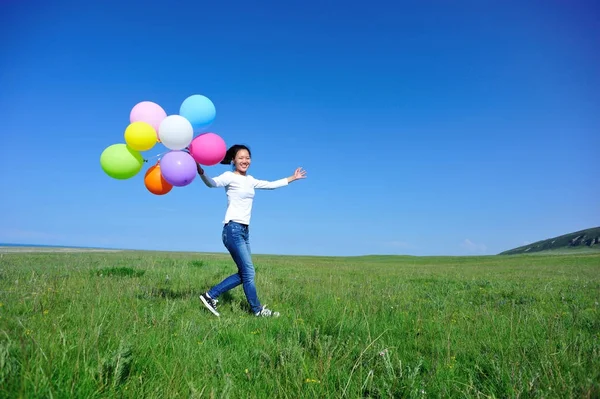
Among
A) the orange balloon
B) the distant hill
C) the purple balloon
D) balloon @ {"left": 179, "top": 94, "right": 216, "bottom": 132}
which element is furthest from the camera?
the distant hill

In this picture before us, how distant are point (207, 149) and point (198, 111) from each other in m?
0.67

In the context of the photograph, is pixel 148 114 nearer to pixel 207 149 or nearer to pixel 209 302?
pixel 207 149

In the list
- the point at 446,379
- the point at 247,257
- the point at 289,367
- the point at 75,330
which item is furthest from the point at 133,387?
the point at 247,257

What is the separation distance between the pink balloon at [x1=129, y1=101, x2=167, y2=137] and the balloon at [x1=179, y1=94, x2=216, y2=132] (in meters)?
0.37

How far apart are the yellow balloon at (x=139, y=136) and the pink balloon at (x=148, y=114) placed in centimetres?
29

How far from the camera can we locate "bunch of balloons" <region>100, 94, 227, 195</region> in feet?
17.5

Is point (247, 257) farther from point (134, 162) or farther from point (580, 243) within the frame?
point (580, 243)

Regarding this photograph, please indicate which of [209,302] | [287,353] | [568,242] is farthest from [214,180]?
[568,242]

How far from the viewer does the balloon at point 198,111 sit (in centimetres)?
580

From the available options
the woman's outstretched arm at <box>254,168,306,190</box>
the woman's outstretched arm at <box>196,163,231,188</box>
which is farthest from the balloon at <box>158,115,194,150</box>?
the woman's outstretched arm at <box>254,168,306,190</box>

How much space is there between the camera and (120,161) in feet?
17.4

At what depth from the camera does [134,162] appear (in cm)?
548

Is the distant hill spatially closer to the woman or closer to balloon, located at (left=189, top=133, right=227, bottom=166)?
the woman

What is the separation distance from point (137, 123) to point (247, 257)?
2782mm
